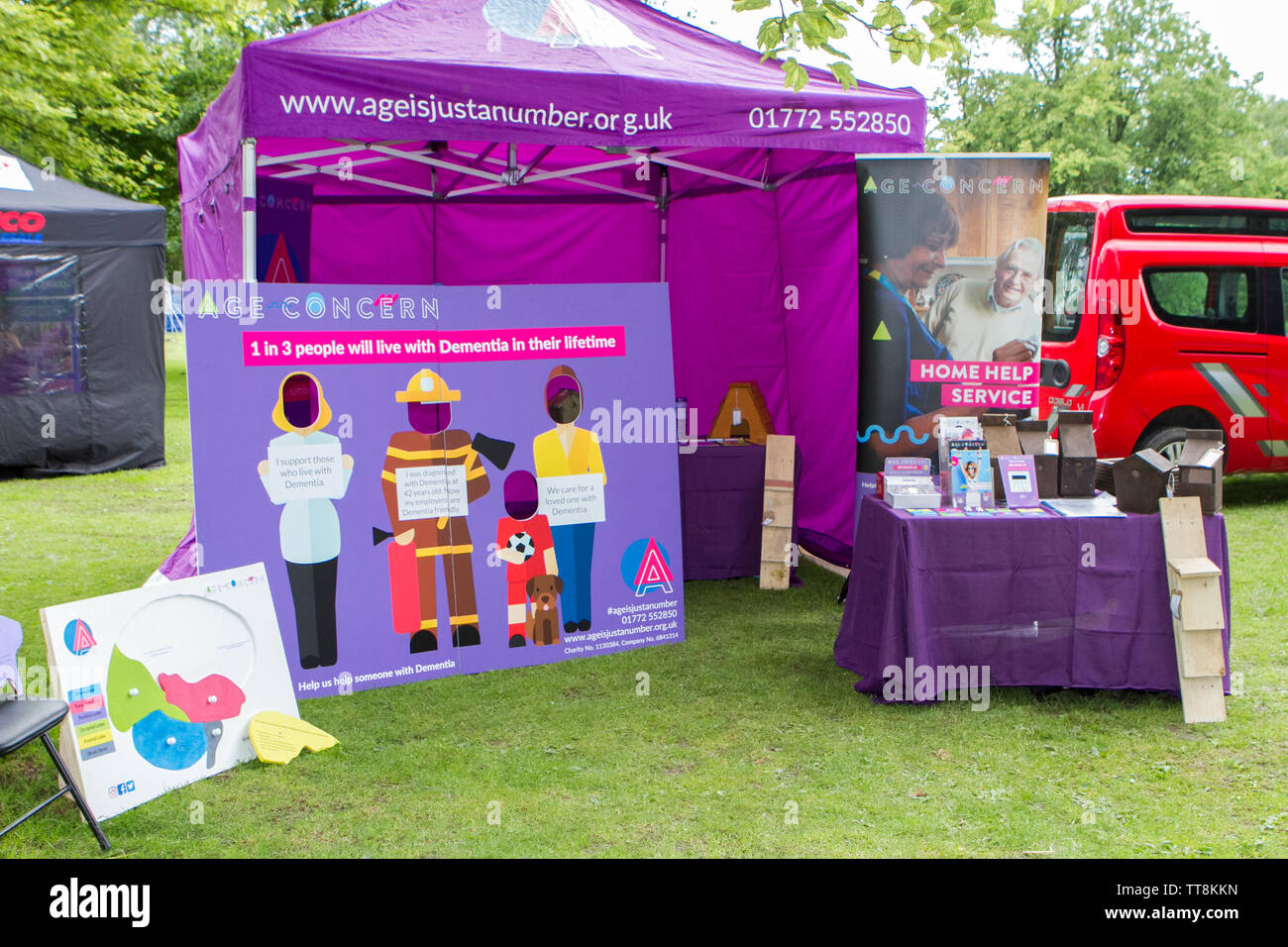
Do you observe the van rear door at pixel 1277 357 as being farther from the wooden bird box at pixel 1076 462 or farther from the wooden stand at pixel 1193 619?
the wooden stand at pixel 1193 619

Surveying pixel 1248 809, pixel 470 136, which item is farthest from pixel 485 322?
pixel 1248 809

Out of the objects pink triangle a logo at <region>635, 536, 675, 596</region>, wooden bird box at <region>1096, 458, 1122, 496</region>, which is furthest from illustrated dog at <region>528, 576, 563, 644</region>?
wooden bird box at <region>1096, 458, 1122, 496</region>

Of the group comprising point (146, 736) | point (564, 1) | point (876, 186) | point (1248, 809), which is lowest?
point (1248, 809)

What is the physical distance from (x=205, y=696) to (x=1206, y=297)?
744 centimetres

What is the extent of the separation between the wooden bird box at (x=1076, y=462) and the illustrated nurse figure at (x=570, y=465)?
6.42 ft

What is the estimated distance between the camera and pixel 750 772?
384 centimetres

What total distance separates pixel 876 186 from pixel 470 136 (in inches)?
83.0

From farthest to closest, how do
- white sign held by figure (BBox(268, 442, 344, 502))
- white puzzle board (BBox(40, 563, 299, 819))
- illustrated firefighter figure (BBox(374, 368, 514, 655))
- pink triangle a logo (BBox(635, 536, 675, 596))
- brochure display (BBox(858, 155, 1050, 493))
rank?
brochure display (BBox(858, 155, 1050, 493))
pink triangle a logo (BBox(635, 536, 675, 596))
illustrated firefighter figure (BBox(374, 368, 514, 655))
white sign held by figure (BBox(268, 442, 344, 502))
white puzzle board (BBox(40, 563, 299, 819))

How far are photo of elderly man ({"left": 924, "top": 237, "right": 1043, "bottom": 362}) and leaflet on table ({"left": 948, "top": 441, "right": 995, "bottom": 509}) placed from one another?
1234 millimetres

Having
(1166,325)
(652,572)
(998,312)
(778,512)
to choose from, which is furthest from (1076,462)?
(1166,325)

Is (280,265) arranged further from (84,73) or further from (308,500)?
(84,73)

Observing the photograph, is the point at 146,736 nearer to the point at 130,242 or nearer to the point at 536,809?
the point at 536,809

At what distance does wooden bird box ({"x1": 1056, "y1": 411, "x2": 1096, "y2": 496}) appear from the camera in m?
4.57

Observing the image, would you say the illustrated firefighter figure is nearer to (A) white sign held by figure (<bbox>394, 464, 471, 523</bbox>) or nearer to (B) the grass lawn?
(A) white sign held by figure (<bbox>394, 464, 471, 523</bbox>)
